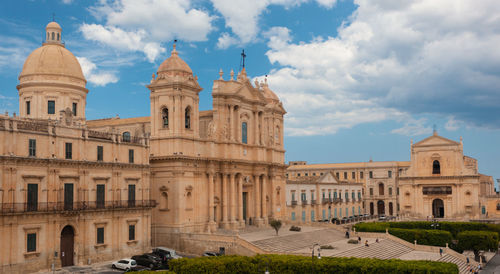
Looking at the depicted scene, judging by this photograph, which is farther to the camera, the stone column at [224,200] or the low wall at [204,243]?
the stone column at [224,200]

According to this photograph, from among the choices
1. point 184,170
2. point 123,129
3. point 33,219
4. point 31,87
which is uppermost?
point 31,87

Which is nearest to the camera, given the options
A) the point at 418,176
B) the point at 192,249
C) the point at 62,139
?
the point at 62,139

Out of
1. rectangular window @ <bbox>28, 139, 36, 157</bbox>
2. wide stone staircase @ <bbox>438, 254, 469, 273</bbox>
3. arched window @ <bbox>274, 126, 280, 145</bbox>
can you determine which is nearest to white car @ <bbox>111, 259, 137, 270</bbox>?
rectangular window @ <bbox>28, 139, 36, 157</bbox>

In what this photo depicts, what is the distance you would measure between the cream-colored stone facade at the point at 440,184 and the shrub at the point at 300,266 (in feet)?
181

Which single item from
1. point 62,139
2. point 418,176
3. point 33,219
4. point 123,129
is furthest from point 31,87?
point 418,176

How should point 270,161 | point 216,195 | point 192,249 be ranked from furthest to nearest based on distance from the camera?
point 270,161
point 216,195
point 192,249

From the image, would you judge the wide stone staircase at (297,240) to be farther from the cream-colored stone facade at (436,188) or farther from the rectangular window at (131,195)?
the cream-colored stone facade at (436,188)

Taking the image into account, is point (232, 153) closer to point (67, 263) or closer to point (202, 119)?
point (202, 119)

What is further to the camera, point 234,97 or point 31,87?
point 234,97

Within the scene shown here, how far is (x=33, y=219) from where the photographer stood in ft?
113

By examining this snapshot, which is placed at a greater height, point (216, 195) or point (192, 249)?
point (216, 195)

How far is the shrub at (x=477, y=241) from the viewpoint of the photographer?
53.3 meters

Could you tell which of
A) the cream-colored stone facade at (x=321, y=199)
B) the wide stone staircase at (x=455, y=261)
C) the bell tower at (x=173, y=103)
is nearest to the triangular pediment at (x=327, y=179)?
the cream-colored stone facade at (x=321, y=199)

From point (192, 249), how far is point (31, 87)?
2226 cm
